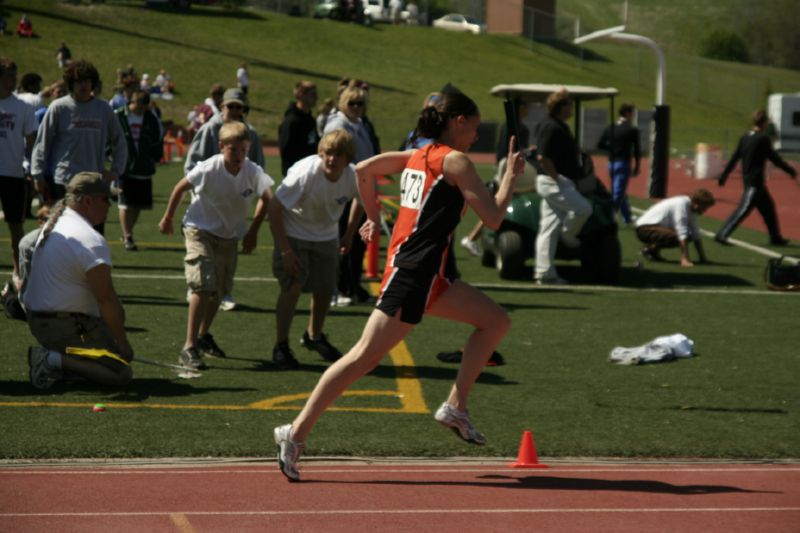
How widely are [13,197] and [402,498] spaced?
6.94 meters

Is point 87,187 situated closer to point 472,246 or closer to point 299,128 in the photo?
point 299,128

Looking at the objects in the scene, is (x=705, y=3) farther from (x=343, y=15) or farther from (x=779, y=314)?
(x=779, y=314)

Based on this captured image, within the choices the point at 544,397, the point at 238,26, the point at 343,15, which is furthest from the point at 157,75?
the point at 544,397

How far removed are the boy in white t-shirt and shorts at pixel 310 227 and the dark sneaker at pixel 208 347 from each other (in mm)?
492

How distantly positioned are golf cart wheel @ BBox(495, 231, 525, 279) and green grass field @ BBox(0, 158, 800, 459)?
35.7 inches

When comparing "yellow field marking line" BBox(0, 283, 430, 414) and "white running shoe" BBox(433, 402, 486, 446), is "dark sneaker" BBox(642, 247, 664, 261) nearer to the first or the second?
"yellow field marking line" BBox(0, 283, 430, 414)

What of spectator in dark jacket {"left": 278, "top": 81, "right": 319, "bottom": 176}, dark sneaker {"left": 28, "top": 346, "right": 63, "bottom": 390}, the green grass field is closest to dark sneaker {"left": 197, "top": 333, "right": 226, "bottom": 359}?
the green grass field

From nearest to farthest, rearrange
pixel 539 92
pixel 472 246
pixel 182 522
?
pixel 182 522 → pixel 472 246 → pixel 539 92

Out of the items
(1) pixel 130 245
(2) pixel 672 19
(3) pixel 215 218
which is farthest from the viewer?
(2) pixel 672 19

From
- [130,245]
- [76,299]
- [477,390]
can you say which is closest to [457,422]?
[477,390]

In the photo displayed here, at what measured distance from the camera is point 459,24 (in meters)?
88.6

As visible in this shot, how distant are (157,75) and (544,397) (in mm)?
58222

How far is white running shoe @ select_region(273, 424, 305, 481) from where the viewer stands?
6.52 meters

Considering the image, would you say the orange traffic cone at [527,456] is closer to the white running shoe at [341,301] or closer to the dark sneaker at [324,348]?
the dark sneaker at [324,348]
